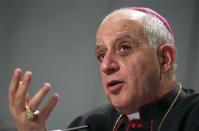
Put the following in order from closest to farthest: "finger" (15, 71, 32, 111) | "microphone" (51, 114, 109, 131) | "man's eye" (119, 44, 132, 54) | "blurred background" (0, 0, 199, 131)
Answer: "finger" (15, 71, 32, 111)
"man's eye" (119, 44, 132, 54)
"microphone" (51, 114, 109, 131)
"blurred background" (0, 0, 199, 131)

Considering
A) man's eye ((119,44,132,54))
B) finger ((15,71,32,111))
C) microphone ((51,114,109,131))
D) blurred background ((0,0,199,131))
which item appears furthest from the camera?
blurred background ((0,0,199,131))

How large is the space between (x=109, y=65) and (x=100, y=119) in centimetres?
43

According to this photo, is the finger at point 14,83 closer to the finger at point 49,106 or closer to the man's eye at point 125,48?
the finger at point 49,106

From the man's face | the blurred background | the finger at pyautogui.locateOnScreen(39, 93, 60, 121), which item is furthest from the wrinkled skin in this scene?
the blurred background

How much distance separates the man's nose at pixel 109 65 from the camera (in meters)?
1.55

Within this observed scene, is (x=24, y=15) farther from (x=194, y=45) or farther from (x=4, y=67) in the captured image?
(x=194, y=45)

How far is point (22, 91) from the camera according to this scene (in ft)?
4.94

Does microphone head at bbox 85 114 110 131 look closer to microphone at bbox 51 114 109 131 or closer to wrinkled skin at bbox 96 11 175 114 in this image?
microphone at bbox 51 114 109 131

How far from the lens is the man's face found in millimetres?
1558

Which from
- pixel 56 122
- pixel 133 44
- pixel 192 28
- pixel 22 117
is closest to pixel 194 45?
pixel 192 28

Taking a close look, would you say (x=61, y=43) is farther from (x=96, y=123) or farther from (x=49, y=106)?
(x=49, y=106)

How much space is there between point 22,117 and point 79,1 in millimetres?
1738

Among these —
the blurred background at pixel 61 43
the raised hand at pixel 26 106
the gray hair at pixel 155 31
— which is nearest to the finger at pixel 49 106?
the raised hand at pixel 26 106

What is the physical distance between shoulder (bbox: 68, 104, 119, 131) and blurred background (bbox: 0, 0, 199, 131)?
3.34 ft
